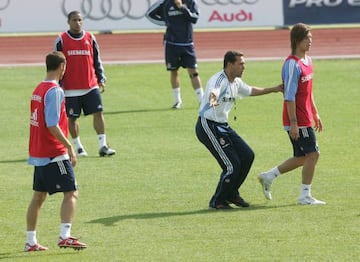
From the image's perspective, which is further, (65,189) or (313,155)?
(313,155)

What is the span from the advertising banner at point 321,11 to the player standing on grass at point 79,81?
835 inches

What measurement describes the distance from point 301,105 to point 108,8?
2429 centimetres

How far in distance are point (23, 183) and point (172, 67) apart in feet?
26.9

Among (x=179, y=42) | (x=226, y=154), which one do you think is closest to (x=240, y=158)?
(x=226, y=154)

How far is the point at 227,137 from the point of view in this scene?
13.0m

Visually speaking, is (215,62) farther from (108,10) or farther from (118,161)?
(118,161)

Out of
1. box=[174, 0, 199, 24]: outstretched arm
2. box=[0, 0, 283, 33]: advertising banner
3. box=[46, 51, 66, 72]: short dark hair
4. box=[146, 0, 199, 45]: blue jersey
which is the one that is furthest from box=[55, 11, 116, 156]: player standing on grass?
box=[0, 0, 283, 33]: advertising banner

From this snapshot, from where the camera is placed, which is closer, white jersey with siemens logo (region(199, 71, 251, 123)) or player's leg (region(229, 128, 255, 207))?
white jersey with siemens logo (region(199, 71, 251, 123))

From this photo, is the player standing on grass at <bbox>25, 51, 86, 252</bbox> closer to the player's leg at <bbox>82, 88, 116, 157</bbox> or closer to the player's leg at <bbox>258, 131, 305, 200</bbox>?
the player's leg at <bbox>258, 131, 305, 200</bbox>

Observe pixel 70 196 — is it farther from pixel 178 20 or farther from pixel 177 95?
pixel 178 20

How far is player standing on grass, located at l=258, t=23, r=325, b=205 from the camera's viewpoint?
12906 mm

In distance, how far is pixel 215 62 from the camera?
3122 centimetres

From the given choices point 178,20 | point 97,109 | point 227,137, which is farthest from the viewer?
point 178,20

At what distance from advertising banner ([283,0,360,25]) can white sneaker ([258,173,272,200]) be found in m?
24.7
